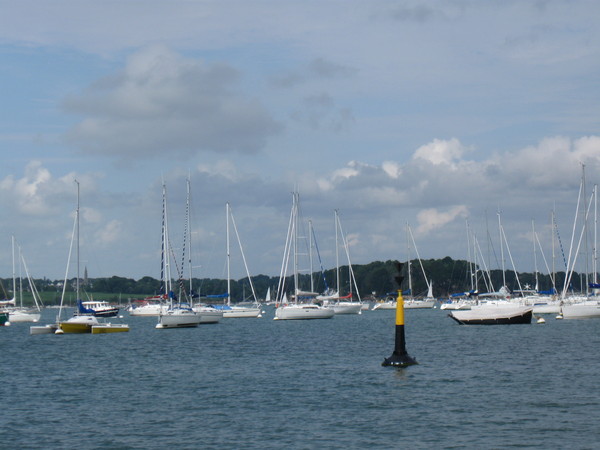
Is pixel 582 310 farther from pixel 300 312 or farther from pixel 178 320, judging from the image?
pixel 178 320

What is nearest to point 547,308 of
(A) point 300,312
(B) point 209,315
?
(A) point 300,312

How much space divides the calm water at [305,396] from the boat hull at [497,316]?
21507 millimetres

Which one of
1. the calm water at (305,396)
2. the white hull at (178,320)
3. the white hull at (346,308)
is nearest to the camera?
the calm water at (305,396)

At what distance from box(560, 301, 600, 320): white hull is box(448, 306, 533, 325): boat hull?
7579 mm

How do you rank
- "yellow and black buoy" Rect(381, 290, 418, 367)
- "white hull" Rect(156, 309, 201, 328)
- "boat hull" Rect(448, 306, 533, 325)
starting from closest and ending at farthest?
1. "yellow and black buoy" Rect(381, 290, 418, 367)
2. "boat hull" Rect(448, 306, 533, 325)
3. "white hull" Rect(156, 309, 201, 328)

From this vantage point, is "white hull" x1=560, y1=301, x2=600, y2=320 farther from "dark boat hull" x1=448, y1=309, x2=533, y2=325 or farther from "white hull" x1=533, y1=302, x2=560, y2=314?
"white hull" x1=533, y1=302, x2=560, y2=314

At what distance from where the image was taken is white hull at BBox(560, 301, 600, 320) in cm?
9969

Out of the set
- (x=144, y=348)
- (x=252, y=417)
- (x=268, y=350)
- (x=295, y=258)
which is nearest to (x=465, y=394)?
(x=252, y=417)

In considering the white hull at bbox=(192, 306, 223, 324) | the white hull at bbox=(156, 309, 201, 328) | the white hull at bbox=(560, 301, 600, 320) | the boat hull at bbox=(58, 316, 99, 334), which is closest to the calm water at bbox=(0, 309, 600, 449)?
the boat hull at bbox=(58, 316, 99, 334)

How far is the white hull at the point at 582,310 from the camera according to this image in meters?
99.7

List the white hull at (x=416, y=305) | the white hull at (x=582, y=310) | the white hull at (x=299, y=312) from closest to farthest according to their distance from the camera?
1. the white hull at (x=582, y=310)
2. the white hull at (x=299, y=312)
3. the white hull at (x=416, y=305)

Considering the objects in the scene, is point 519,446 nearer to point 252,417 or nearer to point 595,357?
point 252,417

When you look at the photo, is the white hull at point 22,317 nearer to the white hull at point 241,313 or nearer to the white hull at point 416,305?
the white hull at point 241,313

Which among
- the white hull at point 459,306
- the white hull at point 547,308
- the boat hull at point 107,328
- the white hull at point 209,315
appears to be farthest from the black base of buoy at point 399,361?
the white hull at point 459,306
